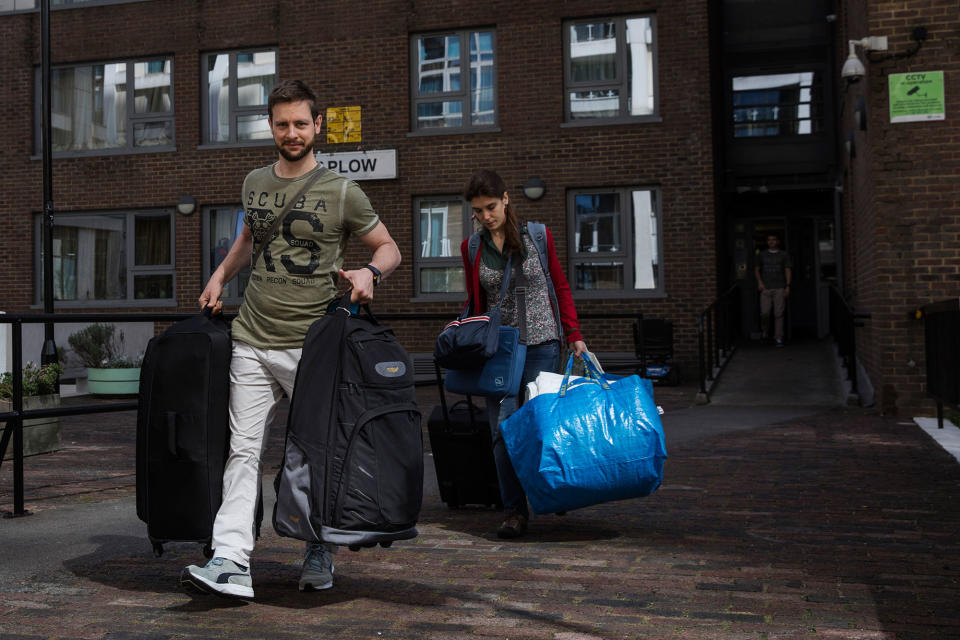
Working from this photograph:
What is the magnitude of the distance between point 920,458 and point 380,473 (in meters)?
5.26

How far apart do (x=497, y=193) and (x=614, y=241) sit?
39.1 ft

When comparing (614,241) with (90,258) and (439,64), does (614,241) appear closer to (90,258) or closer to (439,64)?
(439,64)

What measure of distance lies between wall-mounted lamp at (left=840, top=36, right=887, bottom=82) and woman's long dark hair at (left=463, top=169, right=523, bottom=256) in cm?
670

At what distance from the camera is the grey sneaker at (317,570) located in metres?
3.80

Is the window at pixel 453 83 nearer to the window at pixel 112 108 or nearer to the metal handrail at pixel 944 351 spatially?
the window at pixel 112 108

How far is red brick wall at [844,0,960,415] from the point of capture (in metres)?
10.0

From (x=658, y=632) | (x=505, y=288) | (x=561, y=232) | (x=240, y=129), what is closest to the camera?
(x=658, y=632)

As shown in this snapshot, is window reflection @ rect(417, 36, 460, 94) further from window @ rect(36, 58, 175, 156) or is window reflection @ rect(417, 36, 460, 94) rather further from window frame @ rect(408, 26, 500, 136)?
window @ rect(36, 58, 175, 156)

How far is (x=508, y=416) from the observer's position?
4980mm

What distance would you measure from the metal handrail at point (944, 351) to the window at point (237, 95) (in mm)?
12926

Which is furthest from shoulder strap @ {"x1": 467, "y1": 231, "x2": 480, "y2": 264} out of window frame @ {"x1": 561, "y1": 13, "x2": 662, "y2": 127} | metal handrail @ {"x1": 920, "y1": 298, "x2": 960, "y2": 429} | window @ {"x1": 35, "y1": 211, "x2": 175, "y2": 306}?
window @ {"x1": 35, "y1": 211, "x2": 175, "y2": 306}

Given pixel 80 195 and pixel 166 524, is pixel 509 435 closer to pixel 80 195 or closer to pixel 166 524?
pixel 166 524

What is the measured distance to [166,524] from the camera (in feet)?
11.8

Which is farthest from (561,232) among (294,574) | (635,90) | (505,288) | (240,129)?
(294,574)
